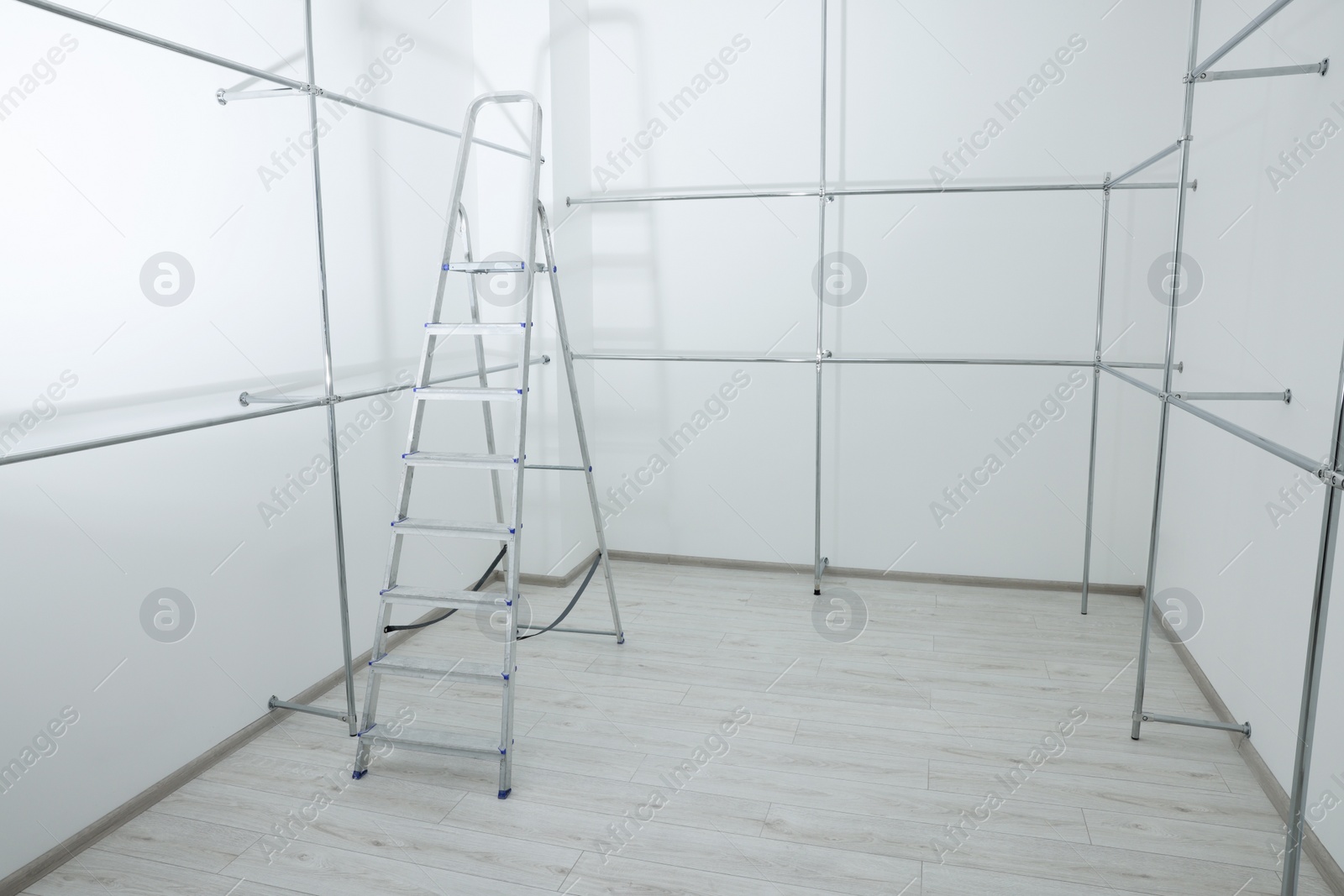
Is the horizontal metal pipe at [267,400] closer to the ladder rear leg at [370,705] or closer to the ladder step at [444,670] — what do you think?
the ladder rear leg at [370,705]

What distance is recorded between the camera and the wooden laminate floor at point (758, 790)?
6.71 feet

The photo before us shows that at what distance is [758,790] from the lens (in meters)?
2.40

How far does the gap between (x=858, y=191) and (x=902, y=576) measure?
5.73ft

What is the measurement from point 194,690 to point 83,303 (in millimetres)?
1070

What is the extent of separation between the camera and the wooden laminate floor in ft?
6.71

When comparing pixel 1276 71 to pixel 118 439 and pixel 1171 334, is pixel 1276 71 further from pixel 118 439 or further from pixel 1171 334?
pixel 118 439

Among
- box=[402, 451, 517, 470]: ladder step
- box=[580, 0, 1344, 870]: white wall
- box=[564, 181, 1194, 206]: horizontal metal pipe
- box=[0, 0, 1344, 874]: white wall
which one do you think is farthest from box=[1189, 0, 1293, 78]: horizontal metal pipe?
box=[402, 451, 517, 470]: ladder step

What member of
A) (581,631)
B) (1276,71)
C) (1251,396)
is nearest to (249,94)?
(581,631)

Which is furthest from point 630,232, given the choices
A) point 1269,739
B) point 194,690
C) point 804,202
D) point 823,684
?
point 1269,739

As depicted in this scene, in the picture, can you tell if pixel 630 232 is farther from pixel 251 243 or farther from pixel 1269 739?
pixel 1269 739

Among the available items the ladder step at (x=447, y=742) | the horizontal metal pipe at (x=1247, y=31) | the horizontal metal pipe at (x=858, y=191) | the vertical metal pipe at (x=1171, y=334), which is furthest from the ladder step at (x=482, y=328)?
the horizontal metal pipe at (x=1247, y=31)

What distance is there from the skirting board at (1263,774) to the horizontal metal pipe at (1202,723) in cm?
2

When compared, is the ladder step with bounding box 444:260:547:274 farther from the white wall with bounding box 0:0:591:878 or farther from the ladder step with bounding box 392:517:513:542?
the ladder step with bounding box 392:517:513:542

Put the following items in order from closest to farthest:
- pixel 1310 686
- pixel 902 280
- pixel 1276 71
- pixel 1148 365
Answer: pixel 1310 686 → pixel 1276 71 → pixel 1148 365 → pixel 902 280
